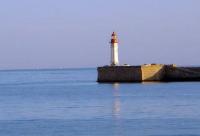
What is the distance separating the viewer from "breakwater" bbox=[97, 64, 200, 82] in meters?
60.0

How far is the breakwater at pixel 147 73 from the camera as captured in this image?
60.0 metres

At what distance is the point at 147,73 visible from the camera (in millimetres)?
61250

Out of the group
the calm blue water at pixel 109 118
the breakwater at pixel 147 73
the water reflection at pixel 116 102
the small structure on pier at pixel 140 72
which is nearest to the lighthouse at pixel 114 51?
the small structure on pier at pixel 140 72

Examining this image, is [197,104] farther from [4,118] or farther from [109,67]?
[109,67]

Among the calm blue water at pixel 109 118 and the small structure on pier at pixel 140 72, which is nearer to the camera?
the calm blue water at pixel 109 118

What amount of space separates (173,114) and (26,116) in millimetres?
6483

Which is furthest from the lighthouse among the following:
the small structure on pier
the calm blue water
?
the calm blue water

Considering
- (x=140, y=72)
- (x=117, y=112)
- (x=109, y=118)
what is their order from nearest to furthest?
1. (x=109, y=118)
2. (x=117, y=112)
3. (x=140, y=72)

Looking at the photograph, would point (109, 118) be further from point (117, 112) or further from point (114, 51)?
point (114, 51)

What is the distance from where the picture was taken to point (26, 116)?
118ft

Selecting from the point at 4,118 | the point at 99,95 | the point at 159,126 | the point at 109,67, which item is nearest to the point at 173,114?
the point at 159,126

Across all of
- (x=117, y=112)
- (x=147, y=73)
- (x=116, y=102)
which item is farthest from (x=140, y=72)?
(x=117, y=112)

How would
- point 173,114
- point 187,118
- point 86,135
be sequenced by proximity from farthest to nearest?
point 173,114
point 187,118
point 86,135

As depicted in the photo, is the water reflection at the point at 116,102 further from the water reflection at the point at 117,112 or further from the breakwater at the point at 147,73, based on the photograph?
the breakwater at the point at 147,73
